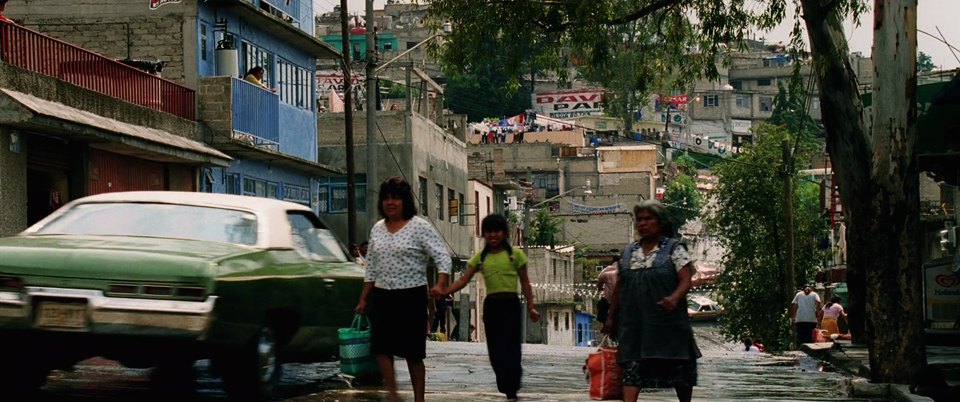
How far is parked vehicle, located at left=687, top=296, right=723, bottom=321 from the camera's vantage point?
358ft

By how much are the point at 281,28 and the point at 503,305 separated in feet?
71.8

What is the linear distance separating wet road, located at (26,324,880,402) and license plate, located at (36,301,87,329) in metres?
1.04

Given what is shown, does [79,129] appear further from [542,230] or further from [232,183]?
[542,230]

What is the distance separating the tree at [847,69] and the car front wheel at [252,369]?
6762 millimetres

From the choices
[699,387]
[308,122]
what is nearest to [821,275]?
[308,122]

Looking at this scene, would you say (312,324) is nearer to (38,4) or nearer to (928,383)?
(928,383)

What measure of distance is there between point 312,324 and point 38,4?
785 inches

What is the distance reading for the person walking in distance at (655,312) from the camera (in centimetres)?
1035

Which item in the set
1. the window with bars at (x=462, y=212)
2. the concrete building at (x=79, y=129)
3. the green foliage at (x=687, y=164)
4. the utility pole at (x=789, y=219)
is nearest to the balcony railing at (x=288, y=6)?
the concrete building at (x=79, y=129)

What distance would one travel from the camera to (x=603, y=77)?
23625 millimetres

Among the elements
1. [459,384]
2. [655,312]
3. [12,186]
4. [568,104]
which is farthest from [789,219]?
[568,104]

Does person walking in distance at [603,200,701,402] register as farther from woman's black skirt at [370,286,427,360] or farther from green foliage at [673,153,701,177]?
green foliage at [673,153,701,177]

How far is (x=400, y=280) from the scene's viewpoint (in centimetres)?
1111

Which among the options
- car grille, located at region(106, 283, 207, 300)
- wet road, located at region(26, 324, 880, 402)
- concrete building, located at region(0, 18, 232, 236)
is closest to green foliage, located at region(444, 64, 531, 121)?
concrete building, located at region(0, 18, 232, 236)
